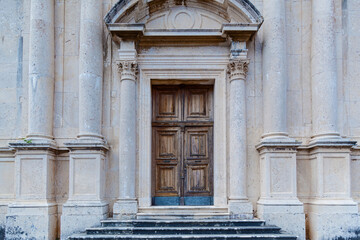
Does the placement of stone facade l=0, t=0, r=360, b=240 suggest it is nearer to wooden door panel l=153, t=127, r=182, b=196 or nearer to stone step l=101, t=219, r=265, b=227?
stone step l=101, t=219, r=265, b=227

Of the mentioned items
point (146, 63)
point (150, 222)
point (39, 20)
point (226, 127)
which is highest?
point (39, 20)

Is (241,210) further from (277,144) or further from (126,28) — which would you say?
(126,28)

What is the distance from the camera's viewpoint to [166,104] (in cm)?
1022

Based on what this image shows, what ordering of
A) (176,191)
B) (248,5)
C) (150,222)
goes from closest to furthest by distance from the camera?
(150,222) < (248,5) < (176,191)

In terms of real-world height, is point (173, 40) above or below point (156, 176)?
above

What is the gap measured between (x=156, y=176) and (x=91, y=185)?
1.69 m

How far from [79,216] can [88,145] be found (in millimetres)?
1492

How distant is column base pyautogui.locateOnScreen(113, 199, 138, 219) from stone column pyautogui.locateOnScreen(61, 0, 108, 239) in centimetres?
25

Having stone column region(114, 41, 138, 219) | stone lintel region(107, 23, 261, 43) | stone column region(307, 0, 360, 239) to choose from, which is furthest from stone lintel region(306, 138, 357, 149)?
stone column region(114, 41, 138, 219)

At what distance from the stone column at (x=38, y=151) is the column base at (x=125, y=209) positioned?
136 cm

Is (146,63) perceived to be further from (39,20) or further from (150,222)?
(150,222)

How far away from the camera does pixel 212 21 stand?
988cm

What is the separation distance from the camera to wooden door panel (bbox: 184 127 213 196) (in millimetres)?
9969

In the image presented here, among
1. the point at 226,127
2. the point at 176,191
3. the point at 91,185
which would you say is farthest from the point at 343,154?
the point at 91,185
